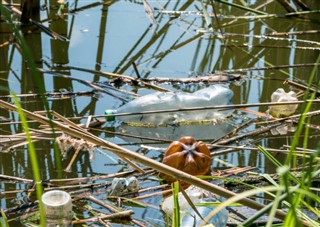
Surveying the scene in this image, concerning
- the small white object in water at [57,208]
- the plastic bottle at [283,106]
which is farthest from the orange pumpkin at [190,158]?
the plastic bottle at [283,106]

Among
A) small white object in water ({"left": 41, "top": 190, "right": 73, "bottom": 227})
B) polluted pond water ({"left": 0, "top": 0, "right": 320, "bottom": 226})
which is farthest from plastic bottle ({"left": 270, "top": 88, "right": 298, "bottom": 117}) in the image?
small white object in water ({"left": 41, "top": 190, "right": 73, "bottom": 227})

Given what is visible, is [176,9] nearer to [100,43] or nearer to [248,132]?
[100,43]

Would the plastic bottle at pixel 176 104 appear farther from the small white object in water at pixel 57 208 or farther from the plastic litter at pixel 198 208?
the small white object in water at pixel 57 208

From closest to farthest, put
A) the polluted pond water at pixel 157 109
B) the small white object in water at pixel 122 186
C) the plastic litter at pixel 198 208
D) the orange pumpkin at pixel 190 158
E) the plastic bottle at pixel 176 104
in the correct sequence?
the plastic litter at pixel 198 208 → the polluted pond water at pixel 157 109 → the small white object in water at pixel 122 186 → the orange pumpkin at pixel 190 158 → the plastic bottle at pixel 176 104

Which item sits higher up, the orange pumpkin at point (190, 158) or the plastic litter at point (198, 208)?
the orange pumpkin at point (190, 158)

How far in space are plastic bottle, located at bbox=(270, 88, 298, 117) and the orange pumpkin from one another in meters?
0.70

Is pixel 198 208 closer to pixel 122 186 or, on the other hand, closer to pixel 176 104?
pixel 122 186

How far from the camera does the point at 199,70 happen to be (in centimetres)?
387

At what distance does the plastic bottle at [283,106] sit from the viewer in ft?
10.5

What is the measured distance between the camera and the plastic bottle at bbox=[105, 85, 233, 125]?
126 inches

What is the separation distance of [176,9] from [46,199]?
3043mm

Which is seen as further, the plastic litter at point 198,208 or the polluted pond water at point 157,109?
the polluted pond water at point 157,109

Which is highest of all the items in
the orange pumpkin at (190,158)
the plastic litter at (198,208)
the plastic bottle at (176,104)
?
the plastic bottle at (176,104)

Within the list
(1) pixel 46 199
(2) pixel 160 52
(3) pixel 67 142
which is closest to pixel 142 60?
(2) pixel 160 52
